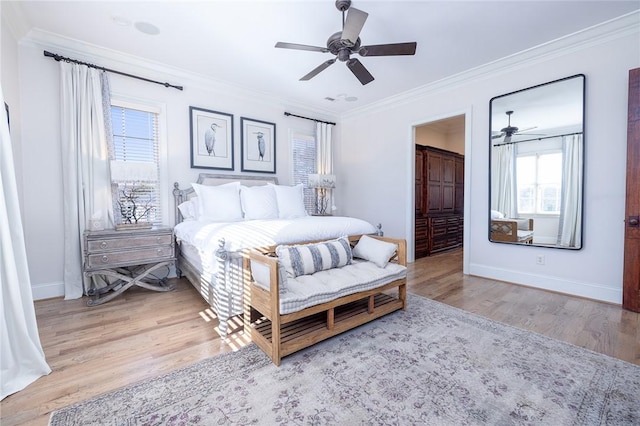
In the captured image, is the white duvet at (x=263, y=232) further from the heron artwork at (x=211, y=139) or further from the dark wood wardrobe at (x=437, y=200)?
the dark wood wardrobe at (x=437, y=200)

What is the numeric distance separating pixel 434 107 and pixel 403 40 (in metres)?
1.54

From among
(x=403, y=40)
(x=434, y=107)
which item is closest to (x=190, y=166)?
(x=403, y=40)

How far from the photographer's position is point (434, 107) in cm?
428

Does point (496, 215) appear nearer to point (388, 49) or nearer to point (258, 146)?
point (388, 49)

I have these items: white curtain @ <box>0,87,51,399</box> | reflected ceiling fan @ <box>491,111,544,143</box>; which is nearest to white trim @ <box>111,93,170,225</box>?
white curtain @ <box>0,87,51,399</box>

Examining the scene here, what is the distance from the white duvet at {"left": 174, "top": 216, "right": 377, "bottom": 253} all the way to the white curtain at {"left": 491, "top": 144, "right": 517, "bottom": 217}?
1.90 m

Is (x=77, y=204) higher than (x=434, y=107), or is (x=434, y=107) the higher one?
(x=434, y=107)

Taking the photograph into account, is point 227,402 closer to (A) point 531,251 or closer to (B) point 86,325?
(B) point 86,325

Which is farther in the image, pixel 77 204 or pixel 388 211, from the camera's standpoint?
pixel 388 211

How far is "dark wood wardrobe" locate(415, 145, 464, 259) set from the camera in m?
5.30

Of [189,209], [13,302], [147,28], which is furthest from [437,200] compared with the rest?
[13,302]

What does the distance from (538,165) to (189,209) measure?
454cm

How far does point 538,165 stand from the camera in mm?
3387

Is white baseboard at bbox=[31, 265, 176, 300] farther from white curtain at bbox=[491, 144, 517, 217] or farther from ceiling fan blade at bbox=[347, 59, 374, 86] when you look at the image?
white curtain at bbox=[491, 144, 517, 217]
